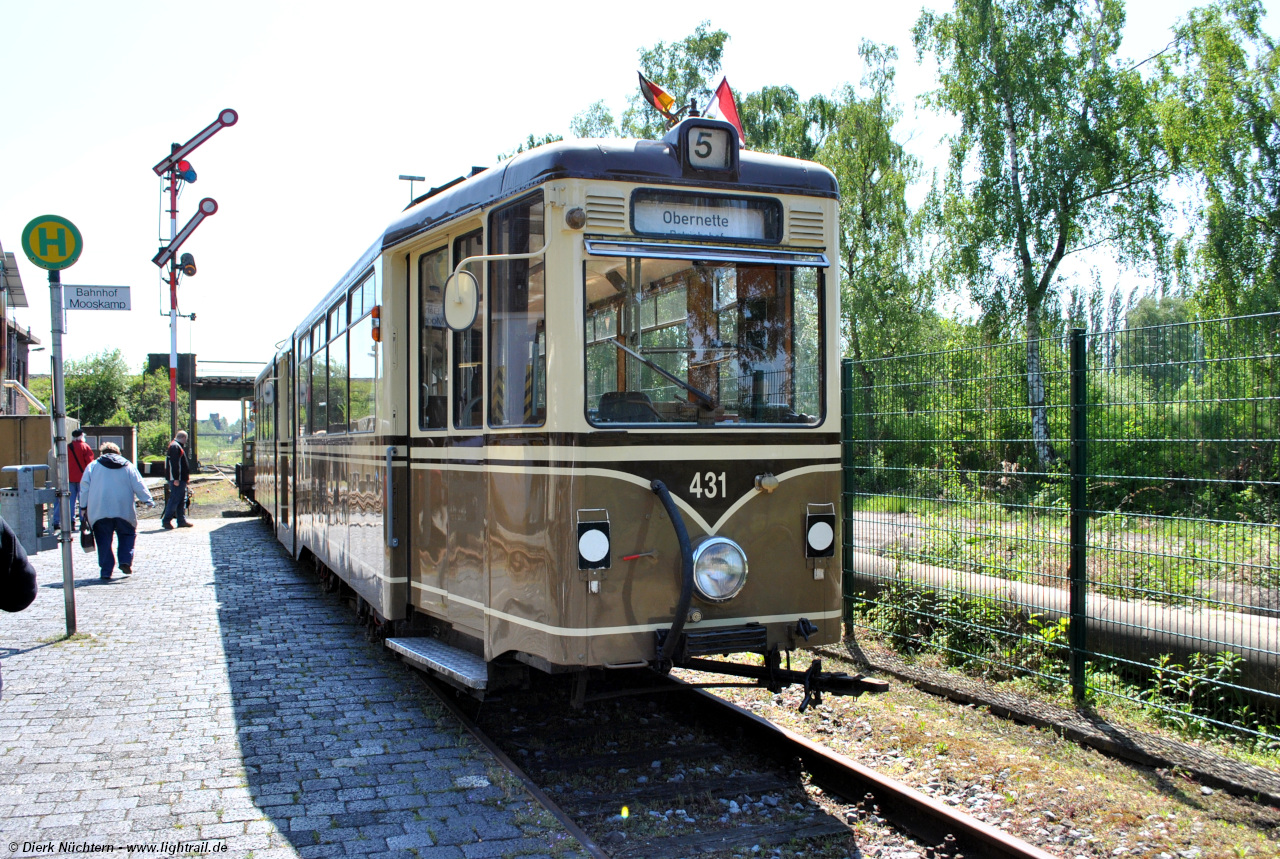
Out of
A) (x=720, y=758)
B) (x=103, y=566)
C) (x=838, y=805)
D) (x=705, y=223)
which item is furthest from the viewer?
(x=103, y=566)

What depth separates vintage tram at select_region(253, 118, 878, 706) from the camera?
15.2 ft

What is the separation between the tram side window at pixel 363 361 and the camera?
6648 mm

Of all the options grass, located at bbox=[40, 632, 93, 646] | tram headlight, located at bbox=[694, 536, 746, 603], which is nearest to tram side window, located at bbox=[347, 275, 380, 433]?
tram headlight, located at bbox=[694, 536, 746, 603]

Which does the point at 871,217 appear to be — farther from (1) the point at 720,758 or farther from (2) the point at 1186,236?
(1) the point at 720,758

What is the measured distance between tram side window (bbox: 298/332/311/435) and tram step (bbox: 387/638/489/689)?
188 inches

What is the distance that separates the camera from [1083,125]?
2238 cm

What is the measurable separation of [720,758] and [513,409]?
2.21m

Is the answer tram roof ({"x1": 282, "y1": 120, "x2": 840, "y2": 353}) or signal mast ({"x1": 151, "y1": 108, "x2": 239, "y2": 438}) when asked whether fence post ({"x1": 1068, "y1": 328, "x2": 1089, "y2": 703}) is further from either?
signal mast ({"x1": 151, "y1": 108, "x2": 239, "y2": 438})

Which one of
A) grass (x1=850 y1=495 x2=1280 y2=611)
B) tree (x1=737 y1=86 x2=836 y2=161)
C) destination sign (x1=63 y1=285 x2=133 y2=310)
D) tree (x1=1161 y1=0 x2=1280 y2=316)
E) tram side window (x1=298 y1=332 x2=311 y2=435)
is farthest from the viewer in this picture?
tree (x1=737 y1=86 x2=836 y2=161)

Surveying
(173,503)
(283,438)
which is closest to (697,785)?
(283,438)

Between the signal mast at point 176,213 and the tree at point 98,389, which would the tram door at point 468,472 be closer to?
the signal mast at point 176,213

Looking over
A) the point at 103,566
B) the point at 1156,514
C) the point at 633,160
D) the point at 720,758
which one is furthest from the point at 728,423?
→ the point at 103,566

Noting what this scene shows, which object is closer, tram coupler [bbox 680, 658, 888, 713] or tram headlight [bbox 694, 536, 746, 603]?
tram headlight [bbox 694, 536, 746, 603]

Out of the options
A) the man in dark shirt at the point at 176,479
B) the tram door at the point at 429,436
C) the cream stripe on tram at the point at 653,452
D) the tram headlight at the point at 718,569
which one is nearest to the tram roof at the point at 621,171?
the tram door at the point at 429,436
